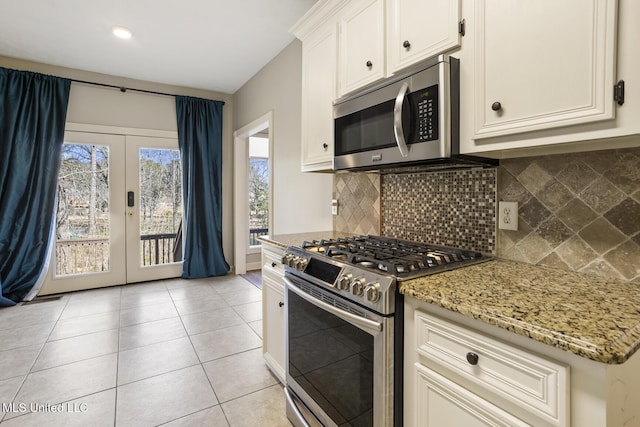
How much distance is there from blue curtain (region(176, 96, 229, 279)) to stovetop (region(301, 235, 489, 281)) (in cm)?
318

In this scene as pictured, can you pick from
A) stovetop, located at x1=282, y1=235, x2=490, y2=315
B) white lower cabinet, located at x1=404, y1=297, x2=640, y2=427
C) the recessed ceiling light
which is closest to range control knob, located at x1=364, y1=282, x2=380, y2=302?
stovetop, located at x1=282, y1=235, x2=490, y2=315

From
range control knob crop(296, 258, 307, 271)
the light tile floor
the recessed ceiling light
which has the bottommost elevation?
the light tile floor

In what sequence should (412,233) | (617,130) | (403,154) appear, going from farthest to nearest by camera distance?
(412,233)
(403,154)
(617,130)

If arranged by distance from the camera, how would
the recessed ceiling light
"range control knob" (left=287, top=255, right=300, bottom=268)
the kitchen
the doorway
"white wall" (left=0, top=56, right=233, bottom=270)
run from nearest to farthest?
the kitchen → "range control knob" (left=287, top=255, right=300, bottom=268) → the recessed ceiling light → "white wall" (left=0, top=56, right=233, bottom=270) → the doorway

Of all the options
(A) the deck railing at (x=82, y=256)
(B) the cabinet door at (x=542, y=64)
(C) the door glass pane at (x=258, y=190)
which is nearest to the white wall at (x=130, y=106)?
(C) the door glass pane at (x=258, y=190)

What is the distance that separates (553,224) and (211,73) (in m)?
3.92

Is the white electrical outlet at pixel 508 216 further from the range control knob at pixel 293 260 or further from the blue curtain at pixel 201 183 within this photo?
the blue curtain at pixel 201 183

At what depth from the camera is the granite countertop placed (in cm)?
65

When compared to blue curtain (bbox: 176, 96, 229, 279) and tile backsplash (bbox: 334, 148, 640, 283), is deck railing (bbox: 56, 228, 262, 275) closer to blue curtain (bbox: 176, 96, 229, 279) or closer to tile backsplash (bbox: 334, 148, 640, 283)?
blue curtain (bbox: 176, 96, 229, 279)

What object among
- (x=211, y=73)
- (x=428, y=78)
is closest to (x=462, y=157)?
(x=428, y=78)

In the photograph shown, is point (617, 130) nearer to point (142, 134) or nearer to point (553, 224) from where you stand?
→ point (553, 224)

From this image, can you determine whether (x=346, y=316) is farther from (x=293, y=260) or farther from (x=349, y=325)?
(x=293, y=260)

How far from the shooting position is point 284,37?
9.94ft

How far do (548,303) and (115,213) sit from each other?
4.53 metres
